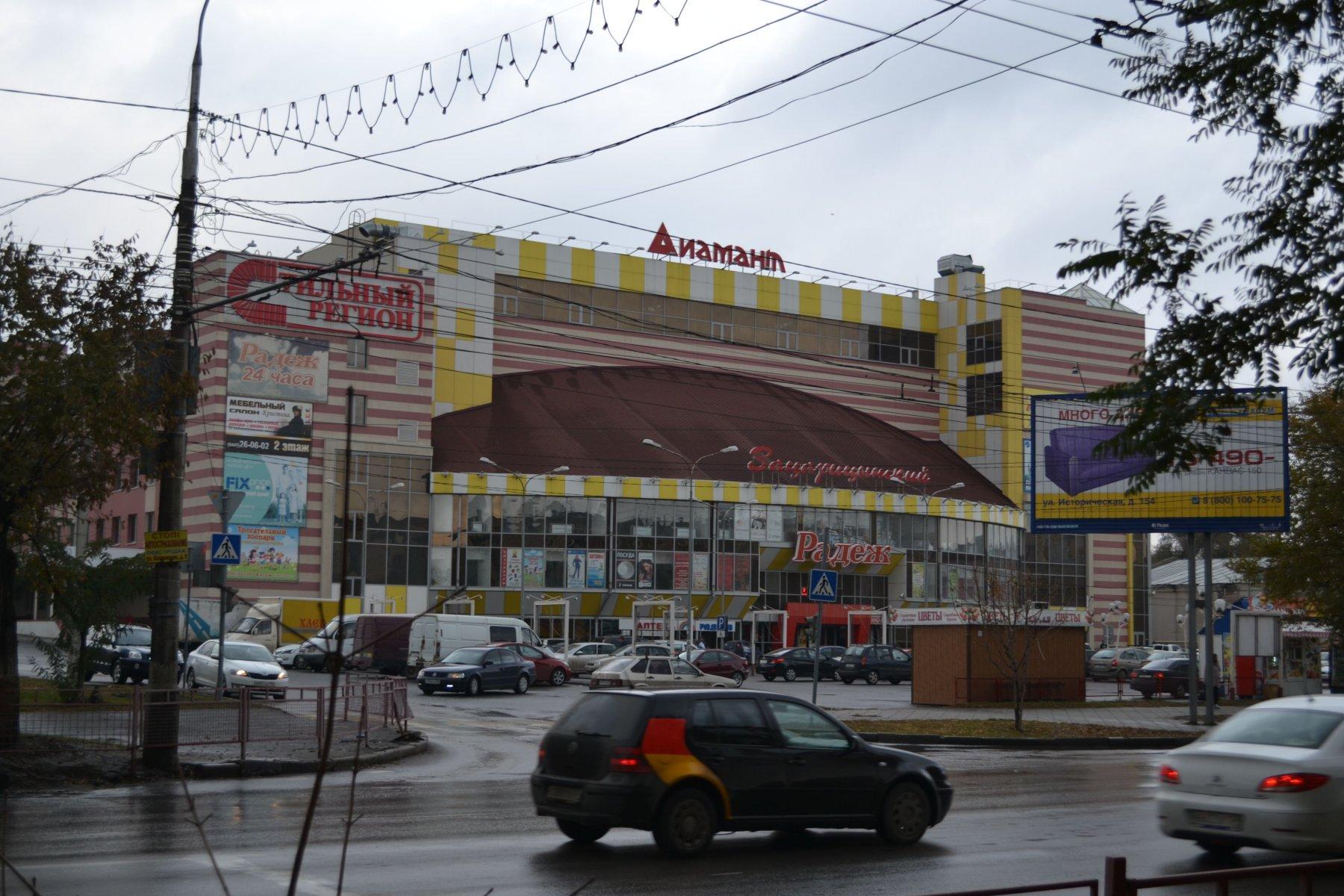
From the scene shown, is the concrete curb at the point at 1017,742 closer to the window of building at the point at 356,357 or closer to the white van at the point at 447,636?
the white van at the point at 447,636

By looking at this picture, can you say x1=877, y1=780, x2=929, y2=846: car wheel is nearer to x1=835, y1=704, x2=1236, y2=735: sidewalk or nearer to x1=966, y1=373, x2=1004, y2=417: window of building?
x1=835, y1=704, x2=1236, y2=735: sidewalk

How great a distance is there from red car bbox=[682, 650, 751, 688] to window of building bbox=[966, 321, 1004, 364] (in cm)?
4279

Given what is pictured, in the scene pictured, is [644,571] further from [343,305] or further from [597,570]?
[343,305]

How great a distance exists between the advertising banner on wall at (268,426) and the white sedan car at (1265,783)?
2328 inches

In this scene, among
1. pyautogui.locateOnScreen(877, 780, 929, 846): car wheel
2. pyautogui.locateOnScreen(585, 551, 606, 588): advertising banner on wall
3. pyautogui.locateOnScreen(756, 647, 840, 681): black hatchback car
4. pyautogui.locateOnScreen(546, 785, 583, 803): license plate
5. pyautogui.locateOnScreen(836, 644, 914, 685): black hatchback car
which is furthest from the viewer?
pyautogui.locateOnScreen(585, 551, 606, 588): advertising banner on wall

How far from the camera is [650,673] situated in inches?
1661

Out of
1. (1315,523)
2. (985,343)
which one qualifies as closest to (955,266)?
(985,343)

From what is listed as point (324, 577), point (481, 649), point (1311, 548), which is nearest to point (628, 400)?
point (324, 577)

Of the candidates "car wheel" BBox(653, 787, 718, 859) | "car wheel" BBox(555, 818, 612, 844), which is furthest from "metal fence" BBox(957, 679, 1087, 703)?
"car wheel" BBox(653, 787, 718, 859)

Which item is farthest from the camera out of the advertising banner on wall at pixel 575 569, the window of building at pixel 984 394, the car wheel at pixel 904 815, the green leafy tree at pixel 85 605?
the window of building at pixel 984 394

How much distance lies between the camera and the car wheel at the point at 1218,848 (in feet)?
39.3

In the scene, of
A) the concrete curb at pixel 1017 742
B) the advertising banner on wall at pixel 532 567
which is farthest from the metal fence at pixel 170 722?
the advertising banner on wall at pixel 532 567

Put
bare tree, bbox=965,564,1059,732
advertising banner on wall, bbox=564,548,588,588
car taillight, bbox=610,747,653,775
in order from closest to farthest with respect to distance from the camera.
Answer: car taillight, bbox=610,747,653,775 < bare tree, bbox=965,564,1059,732 < advertising banner on wall, bbox=564,548,588,588

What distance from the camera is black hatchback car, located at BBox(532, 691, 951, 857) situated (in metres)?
12.2
